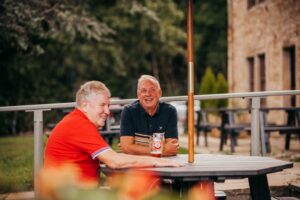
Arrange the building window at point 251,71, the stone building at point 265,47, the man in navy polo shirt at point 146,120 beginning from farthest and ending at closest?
the building window at point 251,71
the stone building at point 265,47
the man in navy polo shirt at point 146,120

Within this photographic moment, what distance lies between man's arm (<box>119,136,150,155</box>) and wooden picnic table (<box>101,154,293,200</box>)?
0.35 meters

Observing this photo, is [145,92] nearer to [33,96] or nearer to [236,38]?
[236,38]

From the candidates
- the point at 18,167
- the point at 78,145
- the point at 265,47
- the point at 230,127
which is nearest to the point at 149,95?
the point at 78,145

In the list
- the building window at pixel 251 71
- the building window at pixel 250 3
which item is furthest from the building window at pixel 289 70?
the building window at pixel 250 3

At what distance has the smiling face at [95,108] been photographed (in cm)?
375

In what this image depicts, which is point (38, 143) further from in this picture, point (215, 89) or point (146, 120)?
point (215, 89)

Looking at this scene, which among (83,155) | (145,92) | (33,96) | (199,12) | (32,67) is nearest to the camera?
(83,155)

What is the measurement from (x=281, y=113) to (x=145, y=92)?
1031 centimetres

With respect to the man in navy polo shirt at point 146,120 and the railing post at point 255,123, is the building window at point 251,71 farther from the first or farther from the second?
the man in navy polo shirt at point 146,120

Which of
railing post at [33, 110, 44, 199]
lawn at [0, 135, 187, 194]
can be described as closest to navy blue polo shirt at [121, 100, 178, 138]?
railing post at [33, 110, 44, 199]

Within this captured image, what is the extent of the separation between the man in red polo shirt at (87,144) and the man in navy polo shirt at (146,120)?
3.00 feet

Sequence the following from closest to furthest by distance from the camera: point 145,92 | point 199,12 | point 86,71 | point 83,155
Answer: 1. point 83,155
2. point 145,92
3. point 86,71
4. point 199,12

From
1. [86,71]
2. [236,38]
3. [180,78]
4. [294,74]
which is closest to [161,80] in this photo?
[180,78]

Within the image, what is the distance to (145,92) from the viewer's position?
497 centimetres
